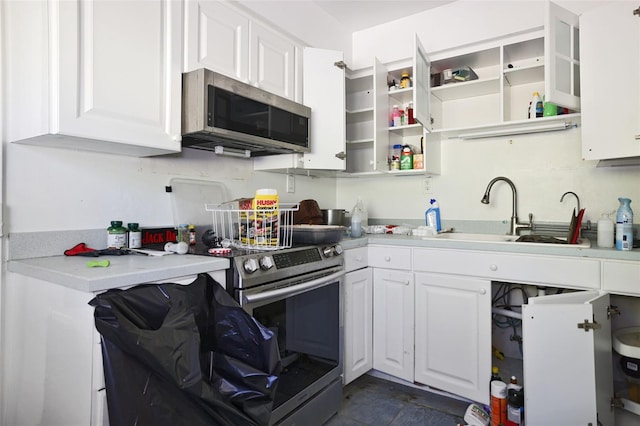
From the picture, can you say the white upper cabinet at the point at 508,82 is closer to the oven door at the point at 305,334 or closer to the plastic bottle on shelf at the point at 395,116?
the plastic bottle on shelf at the point at 395,116

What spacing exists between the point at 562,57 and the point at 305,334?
1931 mm

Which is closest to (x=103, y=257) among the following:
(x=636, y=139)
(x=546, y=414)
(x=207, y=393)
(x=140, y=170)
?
(x=140, y=170)

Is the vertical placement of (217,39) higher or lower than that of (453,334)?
higher

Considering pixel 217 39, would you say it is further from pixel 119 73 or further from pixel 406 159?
pixel 406 159

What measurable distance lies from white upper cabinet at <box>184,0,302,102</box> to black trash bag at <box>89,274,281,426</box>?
1.13 metres

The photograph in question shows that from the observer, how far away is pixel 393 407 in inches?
79.7

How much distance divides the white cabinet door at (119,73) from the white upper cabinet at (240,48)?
88mm

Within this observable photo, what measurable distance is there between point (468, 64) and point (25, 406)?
3.01 meters

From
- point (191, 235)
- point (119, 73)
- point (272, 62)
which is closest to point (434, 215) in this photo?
point (272, 62)

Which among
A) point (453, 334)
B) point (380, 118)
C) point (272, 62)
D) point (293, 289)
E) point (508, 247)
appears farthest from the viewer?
point (380, 118)

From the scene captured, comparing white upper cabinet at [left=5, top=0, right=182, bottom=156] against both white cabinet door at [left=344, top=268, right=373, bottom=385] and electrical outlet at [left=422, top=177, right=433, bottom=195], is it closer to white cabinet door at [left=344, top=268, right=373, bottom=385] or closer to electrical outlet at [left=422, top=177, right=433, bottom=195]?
white cabinet door at [left=344, top=268, right=373, bottom=385]

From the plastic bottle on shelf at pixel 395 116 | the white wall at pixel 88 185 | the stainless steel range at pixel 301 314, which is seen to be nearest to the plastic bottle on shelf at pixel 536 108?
the plastic bottle on shelf at pixel 395 116

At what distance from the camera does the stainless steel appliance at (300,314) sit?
4.78 ft

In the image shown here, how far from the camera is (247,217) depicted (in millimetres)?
1717
